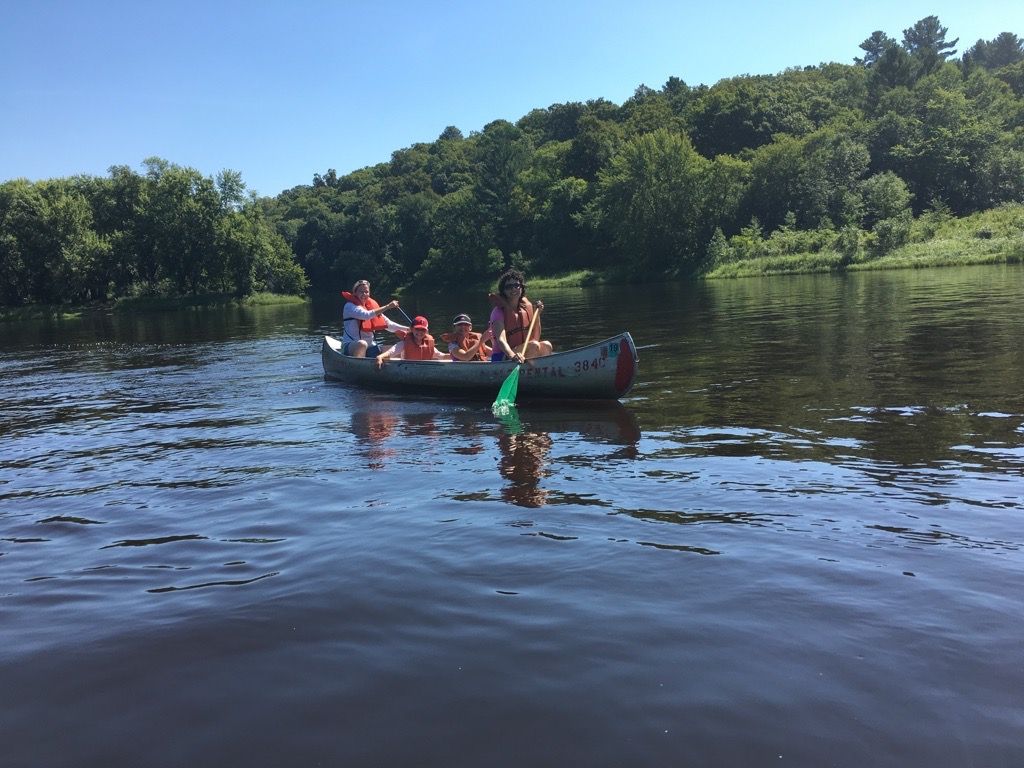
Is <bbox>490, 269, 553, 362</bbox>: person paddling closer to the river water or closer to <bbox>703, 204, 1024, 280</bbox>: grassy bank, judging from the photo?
the river water

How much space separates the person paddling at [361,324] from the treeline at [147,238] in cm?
5295

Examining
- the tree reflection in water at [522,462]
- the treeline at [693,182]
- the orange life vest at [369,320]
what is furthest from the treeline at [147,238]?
the tree reflection in water at [522,462]

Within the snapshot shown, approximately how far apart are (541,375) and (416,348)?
3520 mm

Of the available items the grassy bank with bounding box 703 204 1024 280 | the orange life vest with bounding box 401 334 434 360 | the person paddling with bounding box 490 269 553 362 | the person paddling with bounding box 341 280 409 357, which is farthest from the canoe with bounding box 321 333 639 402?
the grassy bank with bounding box 703 204 1024 280

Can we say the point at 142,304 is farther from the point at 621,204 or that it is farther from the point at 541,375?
the point at 541,375

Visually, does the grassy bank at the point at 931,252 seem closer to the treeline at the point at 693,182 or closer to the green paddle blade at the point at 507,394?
the treeline at the point at 693,182

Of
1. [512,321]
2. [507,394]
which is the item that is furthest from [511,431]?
[512,321]

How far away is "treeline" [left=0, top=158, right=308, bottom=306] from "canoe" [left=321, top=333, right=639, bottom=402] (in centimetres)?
5592

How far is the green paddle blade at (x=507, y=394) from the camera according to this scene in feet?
35.8

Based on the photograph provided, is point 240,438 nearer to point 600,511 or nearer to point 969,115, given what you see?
point 600,511

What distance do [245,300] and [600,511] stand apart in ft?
206

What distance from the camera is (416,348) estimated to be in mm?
13922

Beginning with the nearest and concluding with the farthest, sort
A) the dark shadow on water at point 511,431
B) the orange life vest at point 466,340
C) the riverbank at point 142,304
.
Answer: the dark shadow on water at point 511,431 → the orange life vest at point 466,340 → the riverbank at point 142,304

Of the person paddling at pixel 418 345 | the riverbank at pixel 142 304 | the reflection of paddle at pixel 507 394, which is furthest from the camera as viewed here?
the riverbank at pixel 142 304
